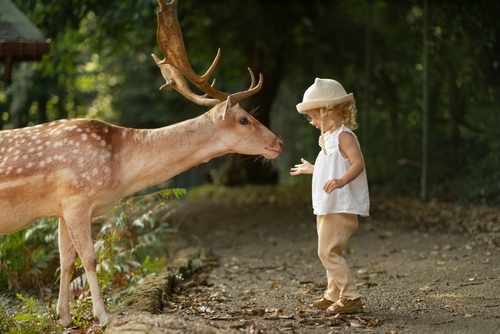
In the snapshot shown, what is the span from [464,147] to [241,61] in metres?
5.59

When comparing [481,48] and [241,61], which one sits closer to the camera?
[481,48]

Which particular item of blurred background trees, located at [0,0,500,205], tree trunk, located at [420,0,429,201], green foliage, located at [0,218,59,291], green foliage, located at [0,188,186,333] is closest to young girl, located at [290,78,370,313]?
green foliage, located at [0,188,186,333]

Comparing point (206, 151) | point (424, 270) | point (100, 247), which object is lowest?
point (424, 270)

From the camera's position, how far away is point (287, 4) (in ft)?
40.9

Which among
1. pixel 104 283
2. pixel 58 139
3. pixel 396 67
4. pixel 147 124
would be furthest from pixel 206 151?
pixel 147 124

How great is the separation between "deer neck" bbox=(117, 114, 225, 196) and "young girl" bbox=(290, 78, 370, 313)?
0.70m

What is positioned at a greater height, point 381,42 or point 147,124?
point 381,42

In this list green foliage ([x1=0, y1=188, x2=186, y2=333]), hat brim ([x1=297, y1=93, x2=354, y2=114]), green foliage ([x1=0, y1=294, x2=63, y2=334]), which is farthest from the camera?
green foliage ([x1=0, y1=188, x2=186, y2=333])

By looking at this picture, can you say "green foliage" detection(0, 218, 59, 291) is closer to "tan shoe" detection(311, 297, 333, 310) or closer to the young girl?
"tan shoe" detection(311, 297, 333, 310)

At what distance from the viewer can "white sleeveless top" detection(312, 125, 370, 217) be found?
458 centimetres

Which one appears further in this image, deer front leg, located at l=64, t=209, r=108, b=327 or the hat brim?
the hat brim

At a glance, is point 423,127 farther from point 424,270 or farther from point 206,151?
point 206,151

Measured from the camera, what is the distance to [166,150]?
4.74 metres

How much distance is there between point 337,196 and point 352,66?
8.86 metres
